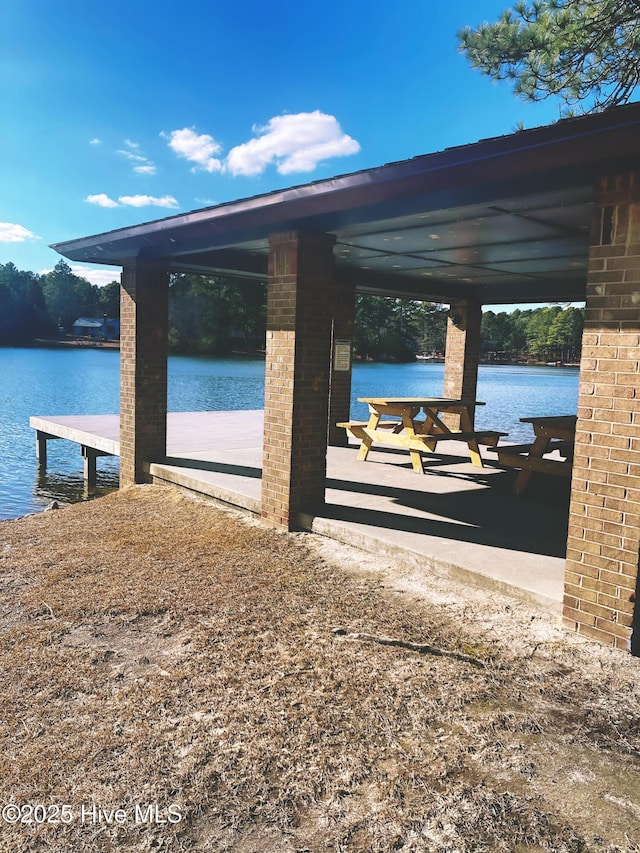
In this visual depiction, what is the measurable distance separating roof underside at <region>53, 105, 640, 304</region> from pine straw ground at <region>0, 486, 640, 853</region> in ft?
8.66

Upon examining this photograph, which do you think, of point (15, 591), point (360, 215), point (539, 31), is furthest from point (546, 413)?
point (15, 591)

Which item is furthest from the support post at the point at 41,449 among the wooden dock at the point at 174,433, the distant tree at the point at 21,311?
the distant tree at the point at 21,311

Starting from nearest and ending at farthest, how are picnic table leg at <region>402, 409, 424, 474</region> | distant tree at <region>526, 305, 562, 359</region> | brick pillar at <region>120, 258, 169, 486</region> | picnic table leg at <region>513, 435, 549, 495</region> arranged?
picnic table leg at <region>513, 435, 549, 495</region> → brick pillar at <region>120, 258, 169, 486</region> → picnic table leg at <region>402, 409, 424, 474</region> → distant tree at <region>526, 305, 562, 359</region>

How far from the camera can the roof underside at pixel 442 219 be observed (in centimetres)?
348

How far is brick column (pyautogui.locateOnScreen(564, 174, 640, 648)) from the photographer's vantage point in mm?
3555

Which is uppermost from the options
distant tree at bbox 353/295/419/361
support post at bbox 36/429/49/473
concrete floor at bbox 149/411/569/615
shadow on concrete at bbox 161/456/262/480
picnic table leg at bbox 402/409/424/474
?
distant tree at bbox 353/295/419/361

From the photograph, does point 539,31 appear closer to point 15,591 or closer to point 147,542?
point 147,542

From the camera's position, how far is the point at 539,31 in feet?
29.9

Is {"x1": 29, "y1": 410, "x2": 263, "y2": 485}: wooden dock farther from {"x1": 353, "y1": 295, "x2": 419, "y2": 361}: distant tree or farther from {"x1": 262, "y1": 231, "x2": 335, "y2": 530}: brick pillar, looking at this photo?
{"x1": 353, "y1": 295, "x2": 419, "y2": 361}: distant tree

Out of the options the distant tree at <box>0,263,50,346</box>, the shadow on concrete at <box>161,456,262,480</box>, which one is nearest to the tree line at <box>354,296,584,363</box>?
the distant tree at <box>0,263,50,346</box>

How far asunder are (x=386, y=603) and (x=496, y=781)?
1.77m

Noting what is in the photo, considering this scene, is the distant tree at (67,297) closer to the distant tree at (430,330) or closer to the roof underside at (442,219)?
the distant tree at (430,330)

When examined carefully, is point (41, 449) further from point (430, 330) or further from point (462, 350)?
point (430, 330)

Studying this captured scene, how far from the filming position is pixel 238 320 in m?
68.9
